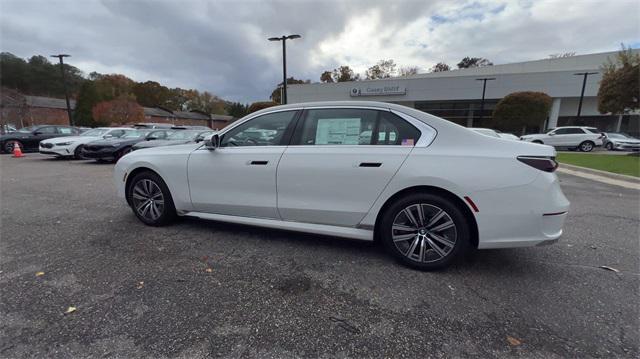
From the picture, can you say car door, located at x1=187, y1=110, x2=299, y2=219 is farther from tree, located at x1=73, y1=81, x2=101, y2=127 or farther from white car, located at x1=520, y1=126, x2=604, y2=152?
tree, located at x1=73, y1=81, x2=101, y2=127

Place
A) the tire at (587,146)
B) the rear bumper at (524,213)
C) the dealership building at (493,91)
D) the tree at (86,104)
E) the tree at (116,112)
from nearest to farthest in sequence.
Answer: the rear bumper at (524,213)
the tire at (587,146)
the dealership building at (493,91)
the tree at (116,112)
the tree at (86,104)

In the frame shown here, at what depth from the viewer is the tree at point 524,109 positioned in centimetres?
2892

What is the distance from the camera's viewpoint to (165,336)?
1.95 m

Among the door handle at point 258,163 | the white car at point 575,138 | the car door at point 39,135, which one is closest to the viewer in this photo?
the door handle at point 258,163

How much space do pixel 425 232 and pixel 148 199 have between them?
355cm

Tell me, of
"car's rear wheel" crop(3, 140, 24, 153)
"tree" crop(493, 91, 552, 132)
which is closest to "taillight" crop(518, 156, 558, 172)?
"car's rear wheel" crop(3, 140, 24, 153)

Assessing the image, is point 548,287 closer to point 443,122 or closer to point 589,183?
point 443,122

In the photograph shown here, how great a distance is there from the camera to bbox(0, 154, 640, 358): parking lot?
1.90 metres

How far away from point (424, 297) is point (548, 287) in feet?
3.86

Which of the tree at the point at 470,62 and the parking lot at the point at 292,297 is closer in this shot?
the parking lot at the point at 292,297

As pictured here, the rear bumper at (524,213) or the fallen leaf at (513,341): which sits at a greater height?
the rear bumper at (524,213)

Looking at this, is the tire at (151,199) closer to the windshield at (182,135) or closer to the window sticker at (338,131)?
the window sticker at (338,131)

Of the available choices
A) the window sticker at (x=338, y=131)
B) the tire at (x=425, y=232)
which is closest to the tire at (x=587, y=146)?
the tire at (x=425, y=232)

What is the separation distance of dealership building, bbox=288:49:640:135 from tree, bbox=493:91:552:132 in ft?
7.09
